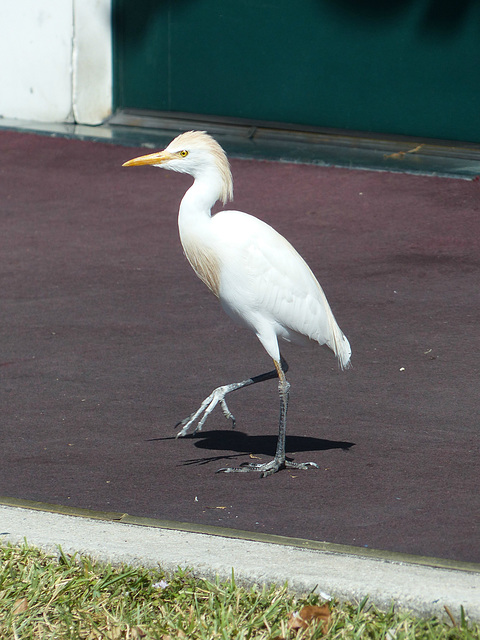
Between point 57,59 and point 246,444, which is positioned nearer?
point 246,444

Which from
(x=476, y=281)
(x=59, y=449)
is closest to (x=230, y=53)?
(x=476, y=281)

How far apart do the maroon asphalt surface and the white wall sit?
251cm

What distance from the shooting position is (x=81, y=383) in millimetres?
6070

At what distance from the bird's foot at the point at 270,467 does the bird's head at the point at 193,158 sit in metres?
1.35

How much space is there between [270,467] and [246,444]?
1.43 ft

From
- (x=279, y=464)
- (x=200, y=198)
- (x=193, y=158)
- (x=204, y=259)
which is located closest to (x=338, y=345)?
(x=279, y=464)

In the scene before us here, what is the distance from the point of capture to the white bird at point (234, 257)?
4.91 meters

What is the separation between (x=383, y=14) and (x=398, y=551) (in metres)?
9.12

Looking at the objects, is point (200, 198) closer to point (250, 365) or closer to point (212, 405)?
point (212, 405)

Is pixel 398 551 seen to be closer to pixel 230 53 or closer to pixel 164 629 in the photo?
pixel 164 629

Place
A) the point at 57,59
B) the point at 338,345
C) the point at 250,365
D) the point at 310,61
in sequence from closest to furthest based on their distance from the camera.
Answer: the point at 338,345 → the point at 250,365 → the point at 310,61 → the point at 57,59

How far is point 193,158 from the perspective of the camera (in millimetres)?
4938

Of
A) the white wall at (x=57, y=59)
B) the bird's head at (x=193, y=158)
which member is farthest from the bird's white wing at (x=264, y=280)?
the white wall at (x=57, y=59)

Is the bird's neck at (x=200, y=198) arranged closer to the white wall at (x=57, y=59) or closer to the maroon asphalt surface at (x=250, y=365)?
the maroon asphalt surface at (x=250, y=365)
